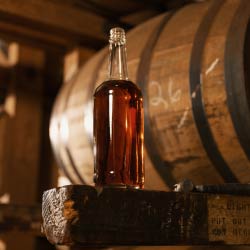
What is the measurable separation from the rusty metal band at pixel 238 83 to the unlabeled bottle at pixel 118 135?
1.29 ft

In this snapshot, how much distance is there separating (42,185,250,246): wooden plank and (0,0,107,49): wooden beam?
6.41 ft

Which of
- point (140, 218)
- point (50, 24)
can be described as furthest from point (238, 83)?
point (50, 24)

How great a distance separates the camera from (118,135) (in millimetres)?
1295

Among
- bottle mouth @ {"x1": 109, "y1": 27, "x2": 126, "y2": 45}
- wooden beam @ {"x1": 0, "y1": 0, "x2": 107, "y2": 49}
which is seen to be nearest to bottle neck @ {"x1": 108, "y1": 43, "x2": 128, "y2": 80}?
bottle mouth @ {"x1": 109, "y1": 27, "x2": 126, "y2": 45}

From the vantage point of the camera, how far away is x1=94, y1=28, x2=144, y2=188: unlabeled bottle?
4.19 ft

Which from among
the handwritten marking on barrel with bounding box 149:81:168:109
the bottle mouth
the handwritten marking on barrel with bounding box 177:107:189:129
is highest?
the bottle mouth

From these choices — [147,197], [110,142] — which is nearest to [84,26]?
[110,142]

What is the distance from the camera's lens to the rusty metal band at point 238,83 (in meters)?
1.62

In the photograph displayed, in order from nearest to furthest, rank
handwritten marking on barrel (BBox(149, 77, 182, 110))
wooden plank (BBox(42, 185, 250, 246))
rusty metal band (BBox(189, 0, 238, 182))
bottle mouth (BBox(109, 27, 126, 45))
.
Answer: wooden plank (BBox(42, 185, 250, 246)), bottle mouth (BBox(109, 27, 126, 45)), rusty metal band (BBox(189, 0, 238, 182)), handwritten marking on barrel (BBox(149, 77, 182, 110))

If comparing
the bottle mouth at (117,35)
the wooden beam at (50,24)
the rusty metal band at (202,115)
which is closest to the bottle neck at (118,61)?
the bottle mouth at (117,35)

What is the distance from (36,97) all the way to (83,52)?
487 mm

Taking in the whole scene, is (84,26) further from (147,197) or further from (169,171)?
(147,197)

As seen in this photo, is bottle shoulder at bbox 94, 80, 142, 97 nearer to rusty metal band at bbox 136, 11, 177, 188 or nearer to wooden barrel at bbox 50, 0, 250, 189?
wooden barrel at bbox 50, 0, 250, 189

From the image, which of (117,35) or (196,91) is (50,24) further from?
(117,35)
